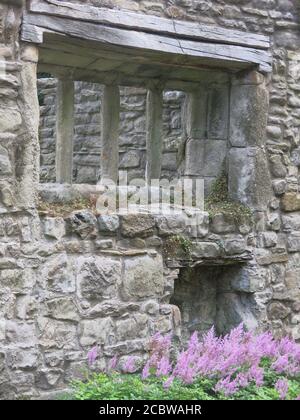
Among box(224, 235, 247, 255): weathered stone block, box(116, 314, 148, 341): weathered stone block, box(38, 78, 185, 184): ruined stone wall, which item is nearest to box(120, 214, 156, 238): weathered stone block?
box(116, 314, 148, 341): weathered stone block

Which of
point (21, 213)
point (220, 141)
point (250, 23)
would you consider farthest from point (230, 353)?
point (250, 23)

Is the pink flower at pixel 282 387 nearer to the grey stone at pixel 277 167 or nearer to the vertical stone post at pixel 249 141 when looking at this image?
the vertical stone post at pixel 249 141

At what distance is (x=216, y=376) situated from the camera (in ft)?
15.0

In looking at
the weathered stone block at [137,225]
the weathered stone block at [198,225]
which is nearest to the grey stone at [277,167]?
the weathered stone block at [198,225]

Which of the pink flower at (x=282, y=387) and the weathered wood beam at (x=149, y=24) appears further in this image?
the weathered wood beam at (x=149, y=24)

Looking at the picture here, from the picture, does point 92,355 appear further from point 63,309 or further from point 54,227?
point 54,227

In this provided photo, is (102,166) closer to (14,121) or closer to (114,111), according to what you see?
(114,111)

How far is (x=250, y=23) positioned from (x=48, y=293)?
8.76ft

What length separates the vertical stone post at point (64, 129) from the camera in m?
5.73

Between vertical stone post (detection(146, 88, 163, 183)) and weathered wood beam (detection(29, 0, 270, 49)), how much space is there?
0.65 metres

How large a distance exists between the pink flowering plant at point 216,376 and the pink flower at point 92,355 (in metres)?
0.01

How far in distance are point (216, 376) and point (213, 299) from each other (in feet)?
5.92

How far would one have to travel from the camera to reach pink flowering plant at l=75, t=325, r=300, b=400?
425cm
